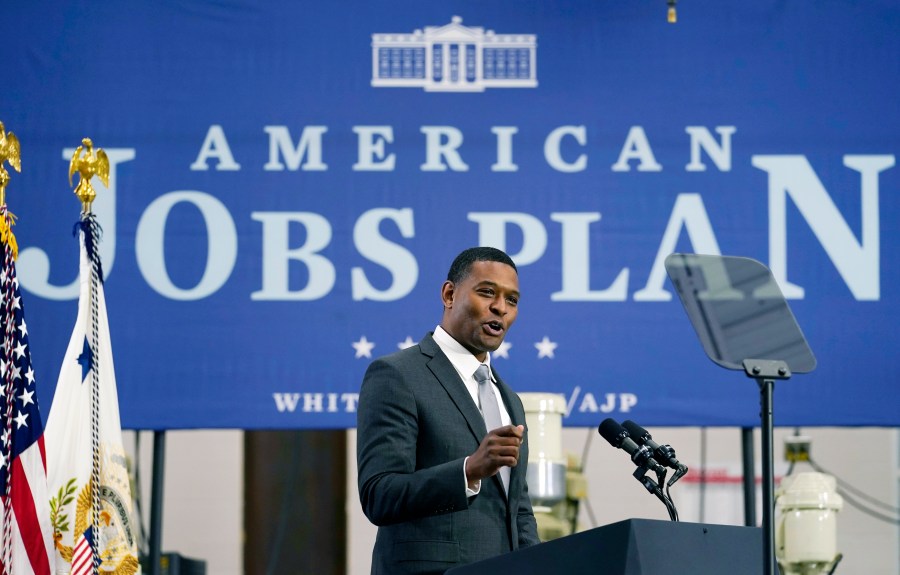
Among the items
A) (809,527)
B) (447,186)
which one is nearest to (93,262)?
(447,186)

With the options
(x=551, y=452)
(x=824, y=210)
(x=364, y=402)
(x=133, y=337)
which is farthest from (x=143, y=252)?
(x=824, y=210)

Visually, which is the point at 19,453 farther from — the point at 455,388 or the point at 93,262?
the point at 455,388

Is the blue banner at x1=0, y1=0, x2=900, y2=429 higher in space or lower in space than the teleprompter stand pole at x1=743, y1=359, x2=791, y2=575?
higher

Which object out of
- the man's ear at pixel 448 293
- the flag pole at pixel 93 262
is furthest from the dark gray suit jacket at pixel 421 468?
the flag pole at pixel 93 262

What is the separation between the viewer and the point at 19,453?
12.3 ft

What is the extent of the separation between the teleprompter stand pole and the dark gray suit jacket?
600 millimetres

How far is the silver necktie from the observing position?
3.02m

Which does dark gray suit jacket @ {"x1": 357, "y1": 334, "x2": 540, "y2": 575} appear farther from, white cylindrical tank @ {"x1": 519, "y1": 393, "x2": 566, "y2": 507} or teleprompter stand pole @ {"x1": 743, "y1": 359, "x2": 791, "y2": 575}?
white cylindrical tank @ {"x1": 519, "y1": 393, "x2": 566, "y2": 507}

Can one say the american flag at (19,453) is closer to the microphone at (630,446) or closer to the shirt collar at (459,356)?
the shirt collar at (459,356)

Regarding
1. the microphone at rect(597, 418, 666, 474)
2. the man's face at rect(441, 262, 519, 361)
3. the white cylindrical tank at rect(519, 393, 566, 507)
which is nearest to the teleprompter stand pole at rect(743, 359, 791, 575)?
the microphone at rect(597, 418, 666, 474)

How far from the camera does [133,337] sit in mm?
4715

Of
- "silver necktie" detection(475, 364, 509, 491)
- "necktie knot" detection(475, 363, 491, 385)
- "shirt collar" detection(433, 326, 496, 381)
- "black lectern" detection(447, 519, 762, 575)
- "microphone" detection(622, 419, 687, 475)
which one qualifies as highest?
"shirt collar" detection(433, 326, 496, 381)

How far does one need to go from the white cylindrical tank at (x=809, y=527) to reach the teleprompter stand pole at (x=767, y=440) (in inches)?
93.0

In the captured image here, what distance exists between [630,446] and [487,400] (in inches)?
17.9
